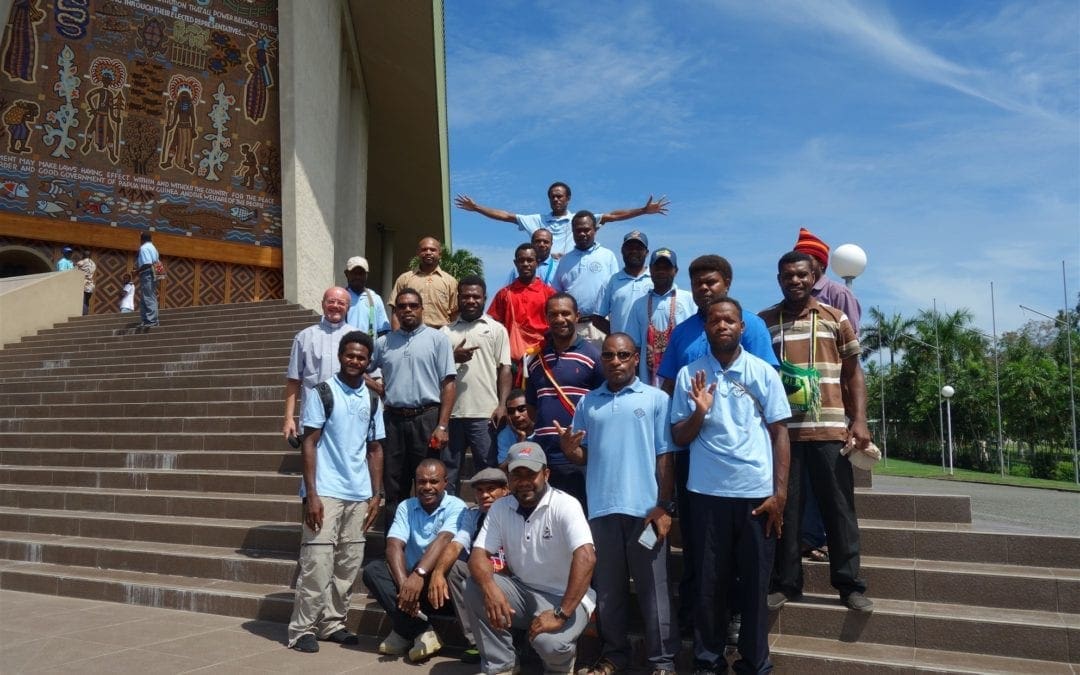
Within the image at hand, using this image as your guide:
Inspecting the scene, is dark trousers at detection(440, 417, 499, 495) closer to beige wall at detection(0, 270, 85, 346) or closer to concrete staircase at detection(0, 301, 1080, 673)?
concrete staircase at detection(0, 301, 1080, 673)

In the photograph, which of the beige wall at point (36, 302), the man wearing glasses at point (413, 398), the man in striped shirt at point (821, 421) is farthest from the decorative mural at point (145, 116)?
the man in striped shirt at point (821, 421)

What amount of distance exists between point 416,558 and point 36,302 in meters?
12.2

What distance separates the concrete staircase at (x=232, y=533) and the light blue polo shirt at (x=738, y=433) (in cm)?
88

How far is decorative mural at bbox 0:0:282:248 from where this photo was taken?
1544cm

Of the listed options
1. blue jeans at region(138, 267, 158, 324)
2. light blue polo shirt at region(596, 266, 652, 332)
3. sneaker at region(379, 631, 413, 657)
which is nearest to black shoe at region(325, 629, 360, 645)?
sneaker at region(379, 631, 413, 657)

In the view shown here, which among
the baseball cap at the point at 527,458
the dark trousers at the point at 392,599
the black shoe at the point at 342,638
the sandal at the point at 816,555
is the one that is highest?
the baseball cap at the point at 527,458

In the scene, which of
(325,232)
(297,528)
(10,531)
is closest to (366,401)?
(297,528)

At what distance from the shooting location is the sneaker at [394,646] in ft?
13.2

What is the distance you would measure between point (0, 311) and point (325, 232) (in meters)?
7.18

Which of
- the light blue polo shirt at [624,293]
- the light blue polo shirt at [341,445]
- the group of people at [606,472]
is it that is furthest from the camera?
the light blue polo shirt at [624,293]

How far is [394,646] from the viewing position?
13.2 ft

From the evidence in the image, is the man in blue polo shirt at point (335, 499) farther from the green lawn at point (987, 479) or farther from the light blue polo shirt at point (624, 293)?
the green lawn at point (987, 479)

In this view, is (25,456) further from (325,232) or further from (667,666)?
(325,232)

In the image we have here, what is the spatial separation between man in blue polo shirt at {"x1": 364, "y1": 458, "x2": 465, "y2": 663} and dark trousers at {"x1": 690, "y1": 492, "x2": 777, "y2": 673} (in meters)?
1.30
